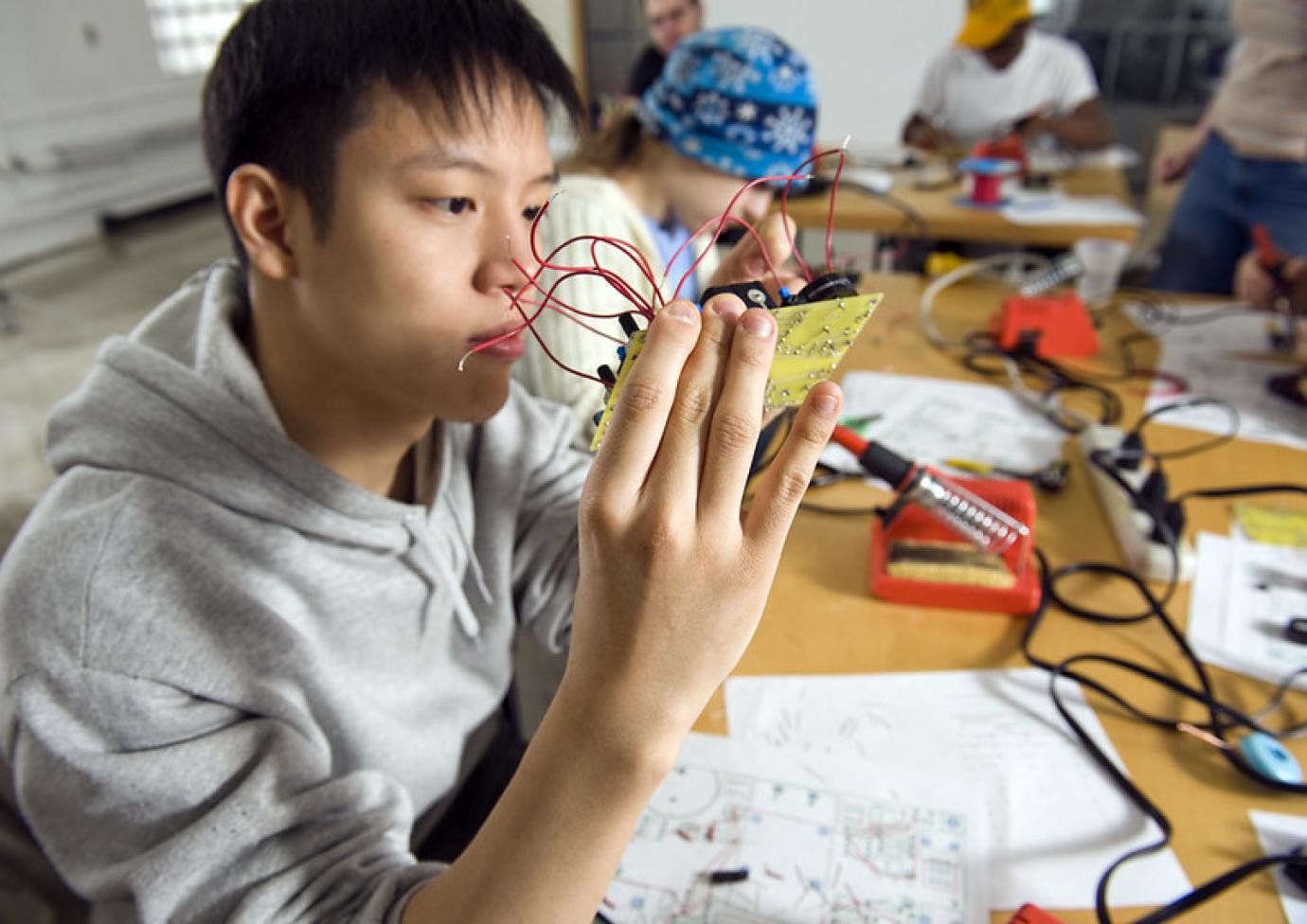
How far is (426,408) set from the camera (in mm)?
696

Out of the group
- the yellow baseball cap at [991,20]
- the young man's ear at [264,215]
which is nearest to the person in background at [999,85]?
the yellow baseball cap at [991,20]

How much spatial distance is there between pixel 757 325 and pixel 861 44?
14.5 feet

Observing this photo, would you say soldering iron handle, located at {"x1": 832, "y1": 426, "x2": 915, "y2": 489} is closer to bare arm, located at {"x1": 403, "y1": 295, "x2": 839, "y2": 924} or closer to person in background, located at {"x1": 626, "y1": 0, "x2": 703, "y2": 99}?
bare arm, located at {"x1": 403, "y1": 295, "x2": 839, "y2": 924}

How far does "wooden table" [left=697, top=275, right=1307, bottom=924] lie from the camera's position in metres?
0.64

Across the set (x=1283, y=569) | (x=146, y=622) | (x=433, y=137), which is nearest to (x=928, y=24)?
(x=1283, y=569)

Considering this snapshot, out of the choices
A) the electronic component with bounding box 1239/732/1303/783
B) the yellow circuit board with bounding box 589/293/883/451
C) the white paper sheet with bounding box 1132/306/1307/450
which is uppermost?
the yellow circuit board with bounding box 589/293/883/451

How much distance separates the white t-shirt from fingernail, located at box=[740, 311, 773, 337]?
2.97 metres

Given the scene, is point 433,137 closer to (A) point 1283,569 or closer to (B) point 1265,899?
(B) point 1265,899

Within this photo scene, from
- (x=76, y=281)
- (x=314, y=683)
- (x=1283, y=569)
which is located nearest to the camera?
(x=314, y=683)

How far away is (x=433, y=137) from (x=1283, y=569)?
976 millimetres

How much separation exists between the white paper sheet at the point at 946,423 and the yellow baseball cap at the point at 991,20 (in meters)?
2.13

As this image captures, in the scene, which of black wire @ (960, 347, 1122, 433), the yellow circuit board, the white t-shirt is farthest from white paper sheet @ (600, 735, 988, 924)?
the white t-shirt

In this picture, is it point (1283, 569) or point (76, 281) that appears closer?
point (1283, 569)

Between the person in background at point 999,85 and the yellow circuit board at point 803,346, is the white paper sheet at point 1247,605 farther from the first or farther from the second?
the person in background at point 999,85
